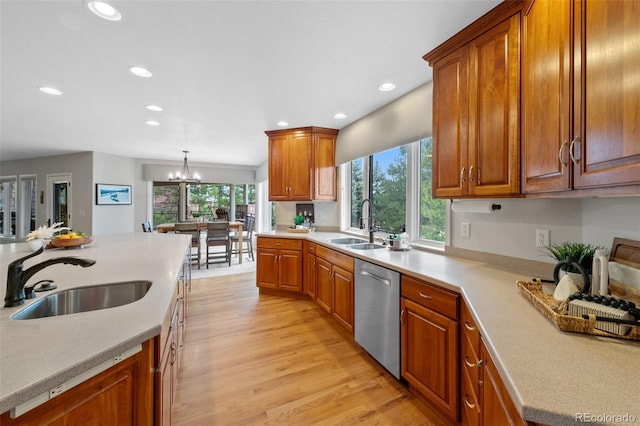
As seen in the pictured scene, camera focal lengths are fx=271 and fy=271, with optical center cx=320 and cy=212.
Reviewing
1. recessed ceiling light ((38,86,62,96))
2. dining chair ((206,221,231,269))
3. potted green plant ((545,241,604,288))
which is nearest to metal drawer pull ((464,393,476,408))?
potted green plant ((545,241,604,288))

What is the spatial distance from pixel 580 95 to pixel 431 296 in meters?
1.15

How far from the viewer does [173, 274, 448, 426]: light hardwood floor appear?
164 centimetres

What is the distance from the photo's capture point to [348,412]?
1.67 meters

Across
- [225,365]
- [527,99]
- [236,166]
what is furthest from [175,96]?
[236,166]

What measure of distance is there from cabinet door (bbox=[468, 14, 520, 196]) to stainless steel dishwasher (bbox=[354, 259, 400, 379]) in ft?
2.76

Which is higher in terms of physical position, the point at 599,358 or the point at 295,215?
the point at 295,215

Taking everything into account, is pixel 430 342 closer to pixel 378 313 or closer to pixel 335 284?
pixel 378 313

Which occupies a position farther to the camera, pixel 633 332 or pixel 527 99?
pixel 527 99

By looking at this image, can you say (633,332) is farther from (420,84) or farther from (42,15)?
(42,15)

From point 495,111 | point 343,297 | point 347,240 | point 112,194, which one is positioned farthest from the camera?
point 112,194

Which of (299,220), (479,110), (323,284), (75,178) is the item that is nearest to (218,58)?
(479,110)

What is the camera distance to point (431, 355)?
161 centimetres

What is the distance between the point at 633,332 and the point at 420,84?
7.26ft

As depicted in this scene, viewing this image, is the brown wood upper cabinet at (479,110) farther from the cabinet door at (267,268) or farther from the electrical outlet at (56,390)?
the cabinet door at (267,268)
